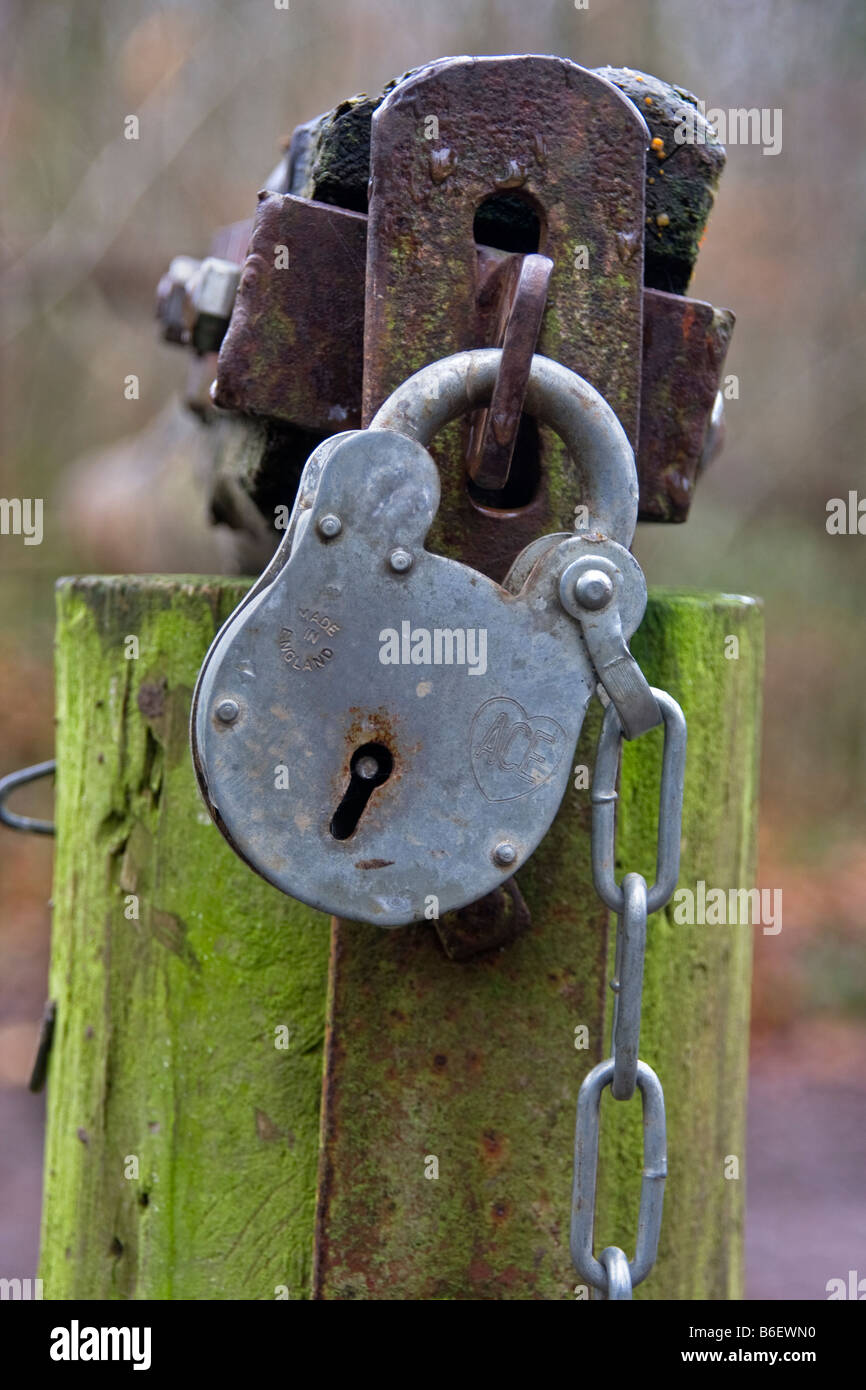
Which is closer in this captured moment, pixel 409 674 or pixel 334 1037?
pixel 409 674

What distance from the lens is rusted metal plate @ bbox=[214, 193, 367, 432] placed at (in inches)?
35.2

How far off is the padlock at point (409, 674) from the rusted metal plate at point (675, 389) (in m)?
0.20

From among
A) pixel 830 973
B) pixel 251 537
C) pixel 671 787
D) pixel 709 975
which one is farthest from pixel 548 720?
pixel 830 973

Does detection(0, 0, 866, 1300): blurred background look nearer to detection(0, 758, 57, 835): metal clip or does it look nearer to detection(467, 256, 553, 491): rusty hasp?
detection(0, 758, 57, 835): metal clip

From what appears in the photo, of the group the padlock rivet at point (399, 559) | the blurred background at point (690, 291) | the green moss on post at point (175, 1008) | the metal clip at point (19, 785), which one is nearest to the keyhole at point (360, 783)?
the padlock rivet at point (399, 559)

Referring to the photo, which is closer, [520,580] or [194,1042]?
[520,580]

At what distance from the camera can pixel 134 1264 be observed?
101 centimetres

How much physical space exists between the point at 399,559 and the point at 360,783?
0.14 m

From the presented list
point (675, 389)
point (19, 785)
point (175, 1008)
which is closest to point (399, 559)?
point (675, 389)

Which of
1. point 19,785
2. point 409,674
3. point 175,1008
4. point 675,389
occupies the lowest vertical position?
point 175,1008

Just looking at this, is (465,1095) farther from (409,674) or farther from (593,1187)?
(409,674)

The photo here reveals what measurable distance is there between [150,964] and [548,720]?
0.43m

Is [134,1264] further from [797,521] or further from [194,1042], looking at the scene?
[797,521]

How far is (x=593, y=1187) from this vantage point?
759mm
